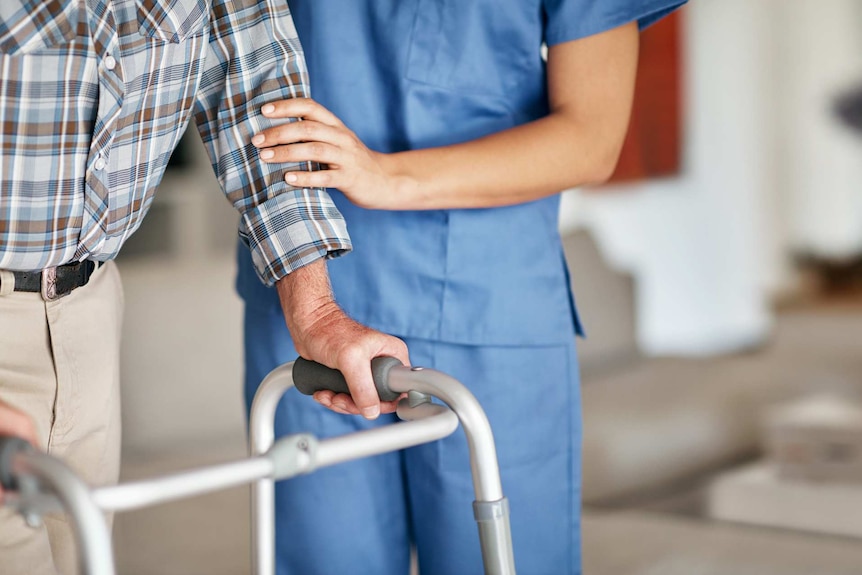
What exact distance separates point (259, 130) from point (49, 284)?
0.95 ft

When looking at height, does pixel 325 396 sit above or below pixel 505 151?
below

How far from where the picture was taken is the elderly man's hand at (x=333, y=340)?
976 millimetres

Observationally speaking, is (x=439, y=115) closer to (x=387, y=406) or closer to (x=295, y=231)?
(x=295, y=231)

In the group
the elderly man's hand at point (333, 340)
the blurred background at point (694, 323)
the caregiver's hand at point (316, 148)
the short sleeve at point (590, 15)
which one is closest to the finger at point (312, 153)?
the caregiver's hand at point (316, 148)

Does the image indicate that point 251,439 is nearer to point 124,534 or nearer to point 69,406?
point 69,406

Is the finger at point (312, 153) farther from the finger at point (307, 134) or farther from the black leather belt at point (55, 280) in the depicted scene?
the black leather belt at point (55, 280)

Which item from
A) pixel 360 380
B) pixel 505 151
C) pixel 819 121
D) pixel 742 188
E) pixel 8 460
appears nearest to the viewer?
pixel 8 460

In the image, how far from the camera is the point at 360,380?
3.19ft

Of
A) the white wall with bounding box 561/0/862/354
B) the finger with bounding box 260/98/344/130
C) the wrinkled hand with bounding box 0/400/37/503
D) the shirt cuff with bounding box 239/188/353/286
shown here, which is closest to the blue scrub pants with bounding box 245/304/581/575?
the shirt cuff with bounding box 239/188/353/286

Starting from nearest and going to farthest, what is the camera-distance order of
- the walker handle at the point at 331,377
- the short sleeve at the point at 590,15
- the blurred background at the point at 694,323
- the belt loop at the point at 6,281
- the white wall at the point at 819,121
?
the walker handle at the point at 331,377
the belt loop at the point at 6,281
the short sleeve at the point at 590,15
the blurred background at the point at 694,323
the white wall at the point at 819,121

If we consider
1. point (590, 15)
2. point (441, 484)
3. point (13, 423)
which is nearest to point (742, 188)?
point (590, 15)

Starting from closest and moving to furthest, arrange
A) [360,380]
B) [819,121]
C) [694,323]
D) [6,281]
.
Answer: [360,380], [6,281], [694,323], [819,121]

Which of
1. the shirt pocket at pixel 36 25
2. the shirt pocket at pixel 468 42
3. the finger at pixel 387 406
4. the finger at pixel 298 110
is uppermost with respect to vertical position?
the shirt pocket at pixel 36 25

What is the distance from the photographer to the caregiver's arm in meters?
1.12
